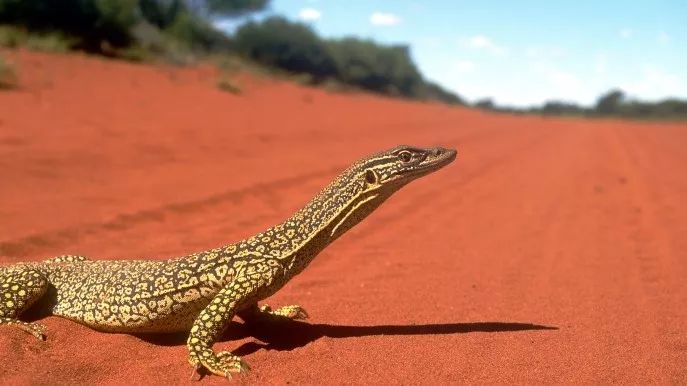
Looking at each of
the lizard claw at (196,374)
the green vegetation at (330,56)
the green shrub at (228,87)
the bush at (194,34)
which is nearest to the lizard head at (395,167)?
the lizard claw at (196,374)

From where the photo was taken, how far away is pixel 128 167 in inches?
486

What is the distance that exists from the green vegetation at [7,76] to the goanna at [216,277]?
12.8 metres

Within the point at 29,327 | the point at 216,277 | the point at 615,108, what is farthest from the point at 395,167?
the point at 615,108

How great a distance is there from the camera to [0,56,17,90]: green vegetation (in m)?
16.5

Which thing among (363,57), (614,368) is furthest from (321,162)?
(363,57)

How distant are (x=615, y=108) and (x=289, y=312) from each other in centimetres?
9141

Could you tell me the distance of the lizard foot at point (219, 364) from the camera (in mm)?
4531

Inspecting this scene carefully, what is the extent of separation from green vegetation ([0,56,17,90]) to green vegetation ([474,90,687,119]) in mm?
70658

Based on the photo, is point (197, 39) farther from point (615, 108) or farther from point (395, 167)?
point (615, 108)

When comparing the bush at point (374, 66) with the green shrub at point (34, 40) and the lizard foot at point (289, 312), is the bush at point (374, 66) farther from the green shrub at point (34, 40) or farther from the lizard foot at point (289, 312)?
the lizard foot at point (289, 312)

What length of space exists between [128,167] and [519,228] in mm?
6860

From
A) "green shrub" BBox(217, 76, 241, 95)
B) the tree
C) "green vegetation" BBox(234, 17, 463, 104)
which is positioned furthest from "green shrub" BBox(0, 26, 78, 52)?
the tree

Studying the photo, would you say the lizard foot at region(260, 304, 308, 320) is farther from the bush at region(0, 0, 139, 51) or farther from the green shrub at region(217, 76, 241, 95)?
the bush at region(0, 0, 139, 51)

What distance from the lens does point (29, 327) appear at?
197 inches
